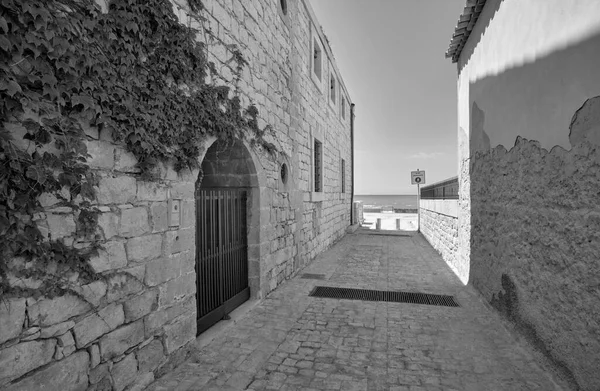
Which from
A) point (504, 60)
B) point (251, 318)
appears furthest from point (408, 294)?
point (504, 60)

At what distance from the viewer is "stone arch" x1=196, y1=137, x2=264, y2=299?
456 cm

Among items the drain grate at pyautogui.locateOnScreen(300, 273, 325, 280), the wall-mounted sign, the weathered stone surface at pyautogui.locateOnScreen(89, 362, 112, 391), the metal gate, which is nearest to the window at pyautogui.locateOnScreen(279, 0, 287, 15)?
the metal gate

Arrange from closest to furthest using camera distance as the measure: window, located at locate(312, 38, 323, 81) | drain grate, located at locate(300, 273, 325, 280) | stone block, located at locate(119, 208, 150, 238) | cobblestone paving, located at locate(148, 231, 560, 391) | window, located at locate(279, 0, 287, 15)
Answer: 1. stone block, located at locate(119, 208, 150, 238)
2. cobblestone paving, located at locate(148, 231, 560, 391)
3. window, located at locate(279, 0, 287, 15)
4. drain grate, located at locate(300, 273, 325, 280)
5. window, located at locate(312, 38, 323, 81)

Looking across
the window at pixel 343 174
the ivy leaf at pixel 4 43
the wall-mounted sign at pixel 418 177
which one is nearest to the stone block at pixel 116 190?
the ivy leaf at pixel 4 43

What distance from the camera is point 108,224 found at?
92.1 inches

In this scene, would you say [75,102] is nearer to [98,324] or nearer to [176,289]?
[98,324]

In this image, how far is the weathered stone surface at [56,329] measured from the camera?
1.93 metres

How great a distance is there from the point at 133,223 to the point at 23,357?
40.7 inches

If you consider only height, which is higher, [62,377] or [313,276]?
[62,377]

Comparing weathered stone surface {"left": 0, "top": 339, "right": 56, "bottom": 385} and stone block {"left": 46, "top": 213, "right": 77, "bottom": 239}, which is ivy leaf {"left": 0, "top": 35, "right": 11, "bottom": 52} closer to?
stone block {"left": 46, "top": 213, "right": 77, "bottom": 239}

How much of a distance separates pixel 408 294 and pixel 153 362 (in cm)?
377

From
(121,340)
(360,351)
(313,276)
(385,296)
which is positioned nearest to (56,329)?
(121,340)

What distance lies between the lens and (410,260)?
25.7 ft

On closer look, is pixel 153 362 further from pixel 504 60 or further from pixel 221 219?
pixel 504 60
